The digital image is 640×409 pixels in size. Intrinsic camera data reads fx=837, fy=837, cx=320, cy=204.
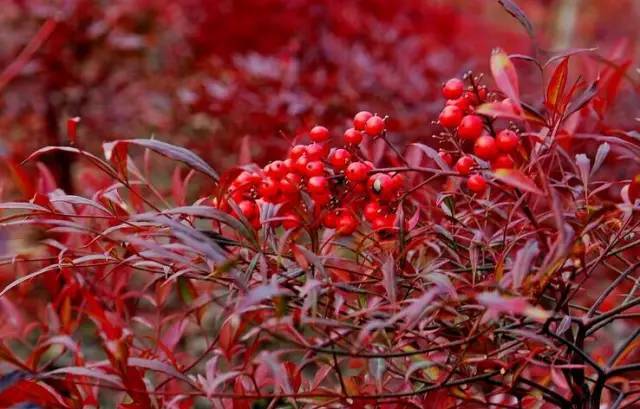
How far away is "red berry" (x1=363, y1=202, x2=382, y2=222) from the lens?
904 millimetres

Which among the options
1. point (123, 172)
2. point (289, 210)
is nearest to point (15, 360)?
point (123, 172)

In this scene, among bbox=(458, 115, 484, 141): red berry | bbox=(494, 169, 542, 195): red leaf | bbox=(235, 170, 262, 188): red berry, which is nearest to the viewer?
bbox=(494, 169, 542, 195): red leaf

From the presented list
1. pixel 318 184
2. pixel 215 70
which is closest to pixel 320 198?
pixel 318 184

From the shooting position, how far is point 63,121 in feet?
10.6

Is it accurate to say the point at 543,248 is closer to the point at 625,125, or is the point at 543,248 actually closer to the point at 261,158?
the point at 625,125

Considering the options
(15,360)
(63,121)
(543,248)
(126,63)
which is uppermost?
(543,248)

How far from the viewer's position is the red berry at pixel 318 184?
0.87 meters

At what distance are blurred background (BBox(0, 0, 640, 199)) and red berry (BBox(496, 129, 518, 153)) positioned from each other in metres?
1.45

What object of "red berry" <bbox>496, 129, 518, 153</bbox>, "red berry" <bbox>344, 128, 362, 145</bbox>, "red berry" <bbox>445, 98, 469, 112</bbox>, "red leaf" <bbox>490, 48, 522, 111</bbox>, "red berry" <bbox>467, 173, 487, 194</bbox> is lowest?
"red berry" <bbox>467, 173, 487, 194</bbox>

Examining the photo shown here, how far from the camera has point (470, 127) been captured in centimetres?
82

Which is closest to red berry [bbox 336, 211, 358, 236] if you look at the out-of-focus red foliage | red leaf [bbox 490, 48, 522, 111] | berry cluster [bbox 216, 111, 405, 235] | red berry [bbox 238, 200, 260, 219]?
berry cluster [bbox 216, 111, 405, 235]

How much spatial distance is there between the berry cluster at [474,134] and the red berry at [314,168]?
0.44 feet

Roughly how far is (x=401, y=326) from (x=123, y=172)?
345 mm

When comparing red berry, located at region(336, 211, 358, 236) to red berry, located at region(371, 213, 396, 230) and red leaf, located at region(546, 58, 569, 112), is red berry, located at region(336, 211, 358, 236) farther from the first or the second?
red leaf, located at region(546, 58, 569, 112)
